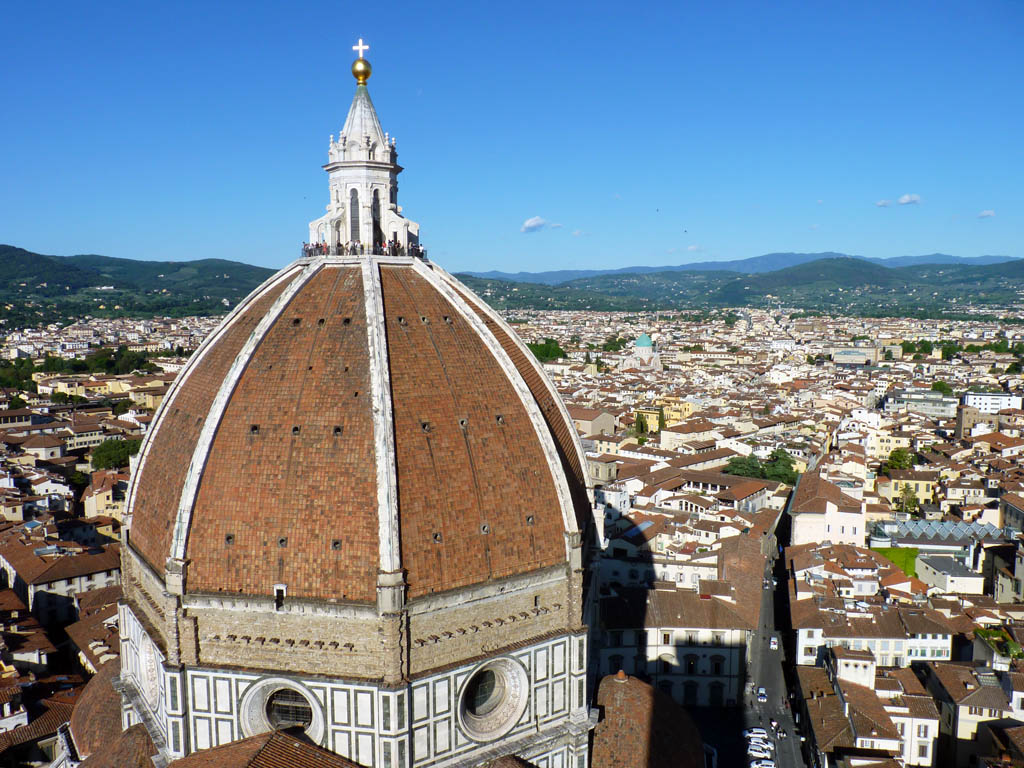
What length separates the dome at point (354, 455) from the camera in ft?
50.0

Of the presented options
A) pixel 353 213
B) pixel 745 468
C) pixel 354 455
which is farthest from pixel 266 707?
pixel 745 468

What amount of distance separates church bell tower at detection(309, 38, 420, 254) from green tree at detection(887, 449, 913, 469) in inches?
2194

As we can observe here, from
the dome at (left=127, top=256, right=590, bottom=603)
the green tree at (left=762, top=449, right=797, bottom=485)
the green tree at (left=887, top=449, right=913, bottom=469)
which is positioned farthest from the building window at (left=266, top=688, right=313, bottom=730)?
the green tree at (left=887, top=449, right=913, bottom=469)

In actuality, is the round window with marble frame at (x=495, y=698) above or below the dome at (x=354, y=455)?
below

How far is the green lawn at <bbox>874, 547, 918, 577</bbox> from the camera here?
146 ft

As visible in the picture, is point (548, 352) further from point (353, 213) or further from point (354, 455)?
point (354, 455)

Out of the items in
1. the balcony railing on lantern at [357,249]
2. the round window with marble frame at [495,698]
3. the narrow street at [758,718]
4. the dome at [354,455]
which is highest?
the balcony railing on lantern at [357,249]

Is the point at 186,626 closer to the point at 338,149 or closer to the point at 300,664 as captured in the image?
the point at 300,664

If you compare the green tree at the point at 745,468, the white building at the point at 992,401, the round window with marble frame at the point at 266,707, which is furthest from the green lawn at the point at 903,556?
the white building at the point at 992,401

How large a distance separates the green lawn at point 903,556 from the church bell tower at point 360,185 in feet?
117

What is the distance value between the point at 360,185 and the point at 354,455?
6.58 m

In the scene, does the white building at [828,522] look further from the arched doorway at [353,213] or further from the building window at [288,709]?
the building window at [288,709]

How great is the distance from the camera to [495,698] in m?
17.0

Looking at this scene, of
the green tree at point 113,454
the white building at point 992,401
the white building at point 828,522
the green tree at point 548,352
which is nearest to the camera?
the white building at point 828,522
